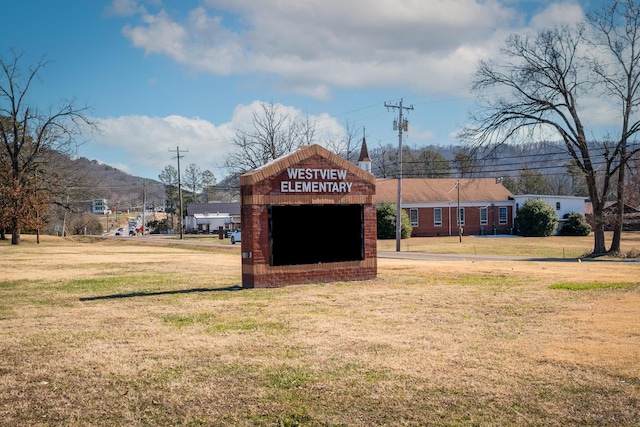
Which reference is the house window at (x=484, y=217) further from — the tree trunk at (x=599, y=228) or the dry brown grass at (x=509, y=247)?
the tree trunk at (x=599, y=228)

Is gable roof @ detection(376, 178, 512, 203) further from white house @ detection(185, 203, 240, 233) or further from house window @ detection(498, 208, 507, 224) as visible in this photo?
white house @ detection(185, 203, 240, 233)

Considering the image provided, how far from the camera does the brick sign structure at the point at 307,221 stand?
1702 centimetres

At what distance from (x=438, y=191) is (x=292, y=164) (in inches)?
2100

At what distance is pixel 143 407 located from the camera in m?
7.20

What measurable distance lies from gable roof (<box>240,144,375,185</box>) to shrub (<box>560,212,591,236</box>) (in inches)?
2247

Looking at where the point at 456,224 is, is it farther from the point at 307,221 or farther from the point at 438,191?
the point at 307,221

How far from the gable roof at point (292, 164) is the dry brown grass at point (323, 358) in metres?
3.19

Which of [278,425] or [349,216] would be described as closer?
[278,425]

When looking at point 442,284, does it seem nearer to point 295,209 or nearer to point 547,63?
point 295,209

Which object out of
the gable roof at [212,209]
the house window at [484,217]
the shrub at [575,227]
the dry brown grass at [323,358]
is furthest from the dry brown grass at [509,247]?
the gable roof at [212,209]

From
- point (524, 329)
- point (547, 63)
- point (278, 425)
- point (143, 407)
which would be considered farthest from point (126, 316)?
point (547, 63)

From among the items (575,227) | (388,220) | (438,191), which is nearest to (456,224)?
(438,191)

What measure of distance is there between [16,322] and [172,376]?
556 centimetres

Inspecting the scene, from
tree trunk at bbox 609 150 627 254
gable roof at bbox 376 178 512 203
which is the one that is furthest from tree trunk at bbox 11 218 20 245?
tree trunk at bbox 609 150 627 254
